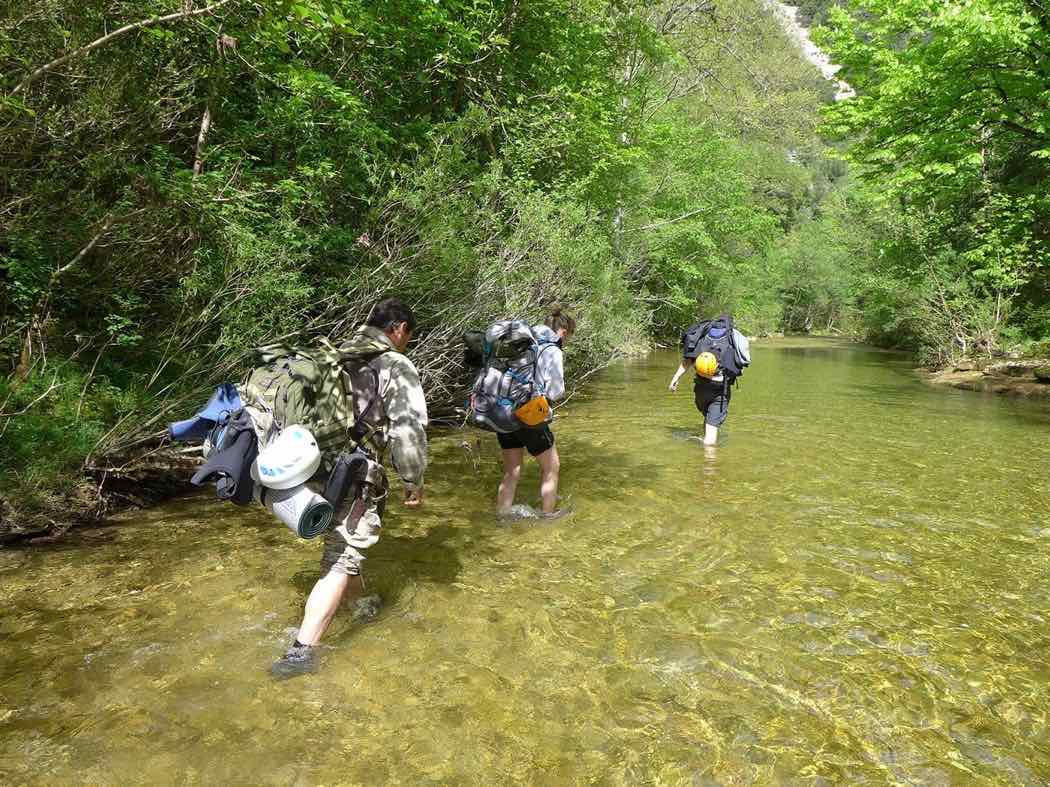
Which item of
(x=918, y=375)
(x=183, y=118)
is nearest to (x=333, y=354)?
(x=183, y=118)

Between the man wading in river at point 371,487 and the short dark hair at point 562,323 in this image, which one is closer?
the man wading in river at point 371,487

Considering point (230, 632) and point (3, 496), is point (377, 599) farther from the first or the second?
point (3, 496)

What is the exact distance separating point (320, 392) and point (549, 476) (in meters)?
3.15

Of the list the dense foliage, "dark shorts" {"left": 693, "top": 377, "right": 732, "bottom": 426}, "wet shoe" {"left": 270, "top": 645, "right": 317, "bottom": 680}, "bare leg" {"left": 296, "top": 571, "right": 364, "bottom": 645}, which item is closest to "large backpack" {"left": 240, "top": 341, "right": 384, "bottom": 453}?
"bare leg" {"left": 296, "top": 571, "right": 364, "bottom": 645}

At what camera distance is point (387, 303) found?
4176mm

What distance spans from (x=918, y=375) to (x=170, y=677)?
24.2 meters

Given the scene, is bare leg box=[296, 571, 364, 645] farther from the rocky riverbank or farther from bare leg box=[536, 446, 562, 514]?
the rocky riverbank

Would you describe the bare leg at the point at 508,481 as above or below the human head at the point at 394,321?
below

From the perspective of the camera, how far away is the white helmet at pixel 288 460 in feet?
10.9

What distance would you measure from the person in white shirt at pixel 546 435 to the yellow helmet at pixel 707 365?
3790mm

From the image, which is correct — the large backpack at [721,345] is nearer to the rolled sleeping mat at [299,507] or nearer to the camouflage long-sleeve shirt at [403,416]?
the camouflage long-sleeve shirt at [403,416]

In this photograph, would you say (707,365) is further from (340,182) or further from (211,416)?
(211,416)

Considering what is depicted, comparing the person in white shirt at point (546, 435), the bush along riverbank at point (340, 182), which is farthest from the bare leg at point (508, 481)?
the bush along riverbank at point (340, 182)

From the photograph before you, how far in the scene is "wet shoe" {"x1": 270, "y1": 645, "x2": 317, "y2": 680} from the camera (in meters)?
3.64
